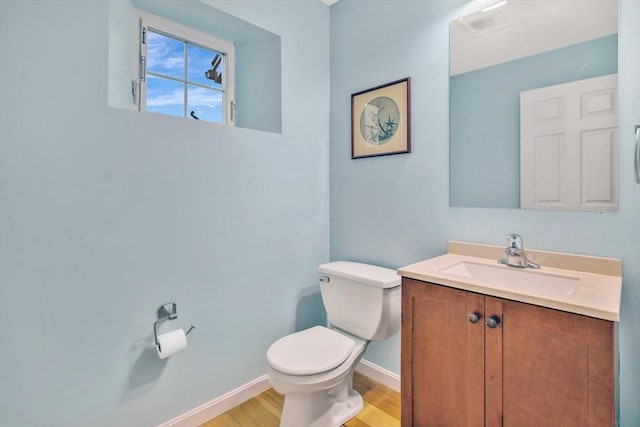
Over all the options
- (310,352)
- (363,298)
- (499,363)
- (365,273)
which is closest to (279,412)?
(310,352)

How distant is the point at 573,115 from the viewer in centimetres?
128

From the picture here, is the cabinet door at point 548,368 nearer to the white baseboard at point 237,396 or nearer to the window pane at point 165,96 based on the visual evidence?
the white baseboard at point 237,396

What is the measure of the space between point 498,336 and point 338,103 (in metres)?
1.67

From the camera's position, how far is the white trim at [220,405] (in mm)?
1561

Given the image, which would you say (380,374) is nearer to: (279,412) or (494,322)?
(279,412)

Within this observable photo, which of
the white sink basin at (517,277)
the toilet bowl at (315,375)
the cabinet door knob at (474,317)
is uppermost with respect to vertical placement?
the white sink basin at (517,277)

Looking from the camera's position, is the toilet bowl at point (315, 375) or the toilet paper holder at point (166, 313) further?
the toilet paper holder at point (166, 313)

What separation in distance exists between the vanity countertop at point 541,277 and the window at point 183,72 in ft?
4.98

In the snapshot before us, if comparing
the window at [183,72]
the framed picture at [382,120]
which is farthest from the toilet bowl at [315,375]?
the window at [183,72]

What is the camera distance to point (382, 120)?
189cm

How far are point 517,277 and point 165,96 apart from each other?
6.47 feet

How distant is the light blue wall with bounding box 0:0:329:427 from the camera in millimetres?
1167

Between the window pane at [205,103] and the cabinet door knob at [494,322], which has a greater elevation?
the window pane at [205,103]

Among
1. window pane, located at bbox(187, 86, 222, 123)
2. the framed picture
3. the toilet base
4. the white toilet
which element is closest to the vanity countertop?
the white toilet
